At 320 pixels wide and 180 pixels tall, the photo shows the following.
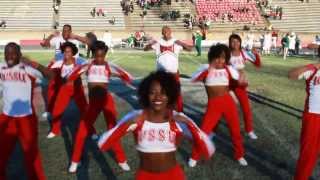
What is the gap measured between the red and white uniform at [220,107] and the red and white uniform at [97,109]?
1.32 meters

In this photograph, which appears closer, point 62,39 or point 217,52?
point 217,52

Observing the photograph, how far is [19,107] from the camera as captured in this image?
7375 mm

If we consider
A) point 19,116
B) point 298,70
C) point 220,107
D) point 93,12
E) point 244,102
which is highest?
point 93,12

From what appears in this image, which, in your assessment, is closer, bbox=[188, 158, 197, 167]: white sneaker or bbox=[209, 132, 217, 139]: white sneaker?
bbox=[188, 158, 197, 167]: white sneaker

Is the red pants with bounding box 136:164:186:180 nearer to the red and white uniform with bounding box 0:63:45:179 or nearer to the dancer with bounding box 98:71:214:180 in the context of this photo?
the dancer with bounding box 98:71:214:180

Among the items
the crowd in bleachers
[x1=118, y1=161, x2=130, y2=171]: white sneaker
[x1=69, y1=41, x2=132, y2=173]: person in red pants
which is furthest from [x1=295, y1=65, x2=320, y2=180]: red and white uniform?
the crowd in bleachers

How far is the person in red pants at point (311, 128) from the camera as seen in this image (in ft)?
23.6

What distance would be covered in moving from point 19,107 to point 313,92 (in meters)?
4.11

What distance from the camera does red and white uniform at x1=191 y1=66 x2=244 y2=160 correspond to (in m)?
8.89

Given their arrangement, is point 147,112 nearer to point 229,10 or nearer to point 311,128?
point 311,128

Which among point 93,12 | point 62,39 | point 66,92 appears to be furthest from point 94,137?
point 93,12

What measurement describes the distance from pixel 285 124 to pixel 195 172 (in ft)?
14.8

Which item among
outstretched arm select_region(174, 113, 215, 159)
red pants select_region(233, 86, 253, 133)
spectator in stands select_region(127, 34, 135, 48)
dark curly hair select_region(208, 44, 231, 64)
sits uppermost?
dark curly hair select_region(208, 44, 231, 64)

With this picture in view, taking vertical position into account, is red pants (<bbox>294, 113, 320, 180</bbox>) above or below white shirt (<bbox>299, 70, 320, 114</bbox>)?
below
